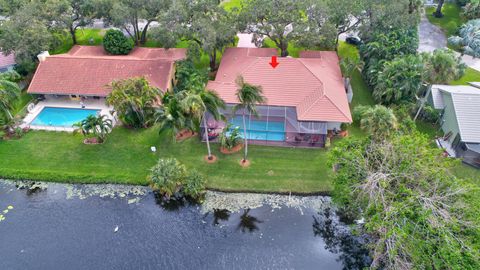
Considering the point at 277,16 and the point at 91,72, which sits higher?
the point at 277,16

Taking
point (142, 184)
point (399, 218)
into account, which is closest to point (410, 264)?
point (399, 218)

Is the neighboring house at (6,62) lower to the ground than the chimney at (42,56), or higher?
lower

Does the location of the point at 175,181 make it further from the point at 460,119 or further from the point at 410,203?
the point at 460,119

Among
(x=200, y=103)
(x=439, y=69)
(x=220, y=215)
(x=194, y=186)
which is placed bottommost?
(x=220, y=215)

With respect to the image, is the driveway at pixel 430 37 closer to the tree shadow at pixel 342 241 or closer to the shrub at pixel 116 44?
the tree shadow at pixel 342 241

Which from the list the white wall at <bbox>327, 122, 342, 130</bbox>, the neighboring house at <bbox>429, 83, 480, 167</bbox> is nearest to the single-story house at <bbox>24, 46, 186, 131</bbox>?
the white wall at <bbox>327, 122, 342, 130</bbox>

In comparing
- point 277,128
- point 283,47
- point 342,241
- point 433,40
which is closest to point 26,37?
point 283,47

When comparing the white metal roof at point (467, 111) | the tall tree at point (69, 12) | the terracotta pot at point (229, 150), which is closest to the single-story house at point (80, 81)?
the tall tree at point (69, 12)
